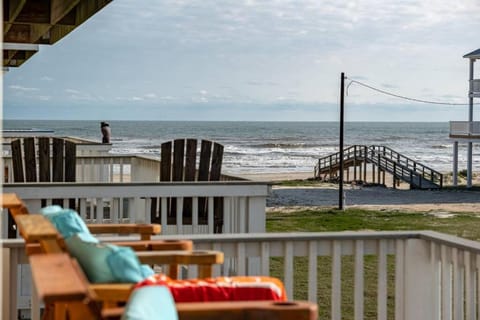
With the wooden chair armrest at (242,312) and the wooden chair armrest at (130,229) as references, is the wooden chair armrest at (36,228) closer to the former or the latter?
the wooden chair armrest at (242,312)

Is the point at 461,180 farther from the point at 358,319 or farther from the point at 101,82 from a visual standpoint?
the point at 358,319

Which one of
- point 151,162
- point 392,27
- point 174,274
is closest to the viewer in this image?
point 174,274

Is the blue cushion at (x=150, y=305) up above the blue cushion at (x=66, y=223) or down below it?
below

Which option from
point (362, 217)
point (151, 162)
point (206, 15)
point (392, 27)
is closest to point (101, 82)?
point (206, 15)

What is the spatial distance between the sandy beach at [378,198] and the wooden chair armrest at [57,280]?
831 inches

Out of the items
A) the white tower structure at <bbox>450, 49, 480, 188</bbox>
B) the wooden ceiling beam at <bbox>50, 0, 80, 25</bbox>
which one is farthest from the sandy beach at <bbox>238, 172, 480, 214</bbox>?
the wooden ceiling beam at <bbox>50, 0, 80, 25</bbox>

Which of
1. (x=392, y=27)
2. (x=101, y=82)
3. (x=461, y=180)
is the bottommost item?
(x=461, y=180)

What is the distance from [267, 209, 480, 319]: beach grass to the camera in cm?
956

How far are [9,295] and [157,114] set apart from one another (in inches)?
2709

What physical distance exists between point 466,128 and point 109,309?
3104cm

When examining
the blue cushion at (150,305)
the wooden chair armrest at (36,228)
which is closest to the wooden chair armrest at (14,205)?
the wooden chair armrest at (36,228)

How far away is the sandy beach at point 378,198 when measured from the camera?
966 inches

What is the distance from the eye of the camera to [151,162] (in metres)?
8.53

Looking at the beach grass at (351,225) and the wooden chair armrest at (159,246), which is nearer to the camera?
the wooden chair armrest at (159,246)
